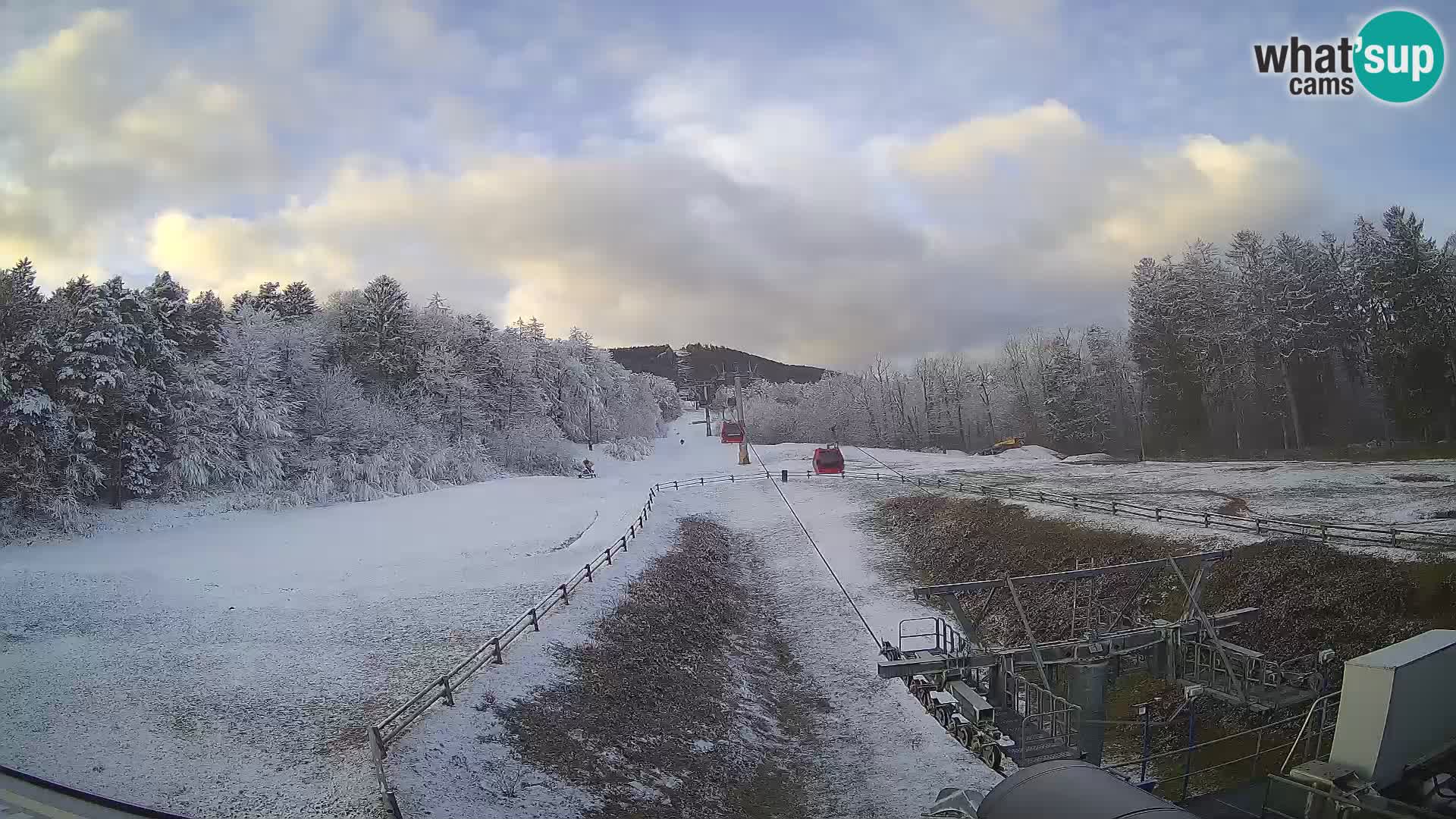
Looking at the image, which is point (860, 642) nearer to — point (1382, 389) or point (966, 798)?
point (966, 798)

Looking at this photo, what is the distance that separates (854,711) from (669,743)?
21.8 feet

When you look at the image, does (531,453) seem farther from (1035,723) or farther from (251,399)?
(1035,723)

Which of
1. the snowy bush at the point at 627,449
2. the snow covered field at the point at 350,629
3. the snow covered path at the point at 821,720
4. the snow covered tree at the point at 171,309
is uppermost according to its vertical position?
the snow covered tree at the point at 171,309

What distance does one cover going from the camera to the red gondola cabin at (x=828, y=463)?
55906 mm

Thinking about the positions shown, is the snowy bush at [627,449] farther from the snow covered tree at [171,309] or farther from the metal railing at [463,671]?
the metal railing at [463,671]

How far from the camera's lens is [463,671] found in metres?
17.3

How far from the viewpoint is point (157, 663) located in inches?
709

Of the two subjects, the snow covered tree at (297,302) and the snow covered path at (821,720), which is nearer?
the snow covered path at (821,720)

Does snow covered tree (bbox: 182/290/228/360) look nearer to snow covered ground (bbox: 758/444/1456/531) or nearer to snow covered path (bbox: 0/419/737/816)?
snow covered path (bbox: 0/419/737/816)

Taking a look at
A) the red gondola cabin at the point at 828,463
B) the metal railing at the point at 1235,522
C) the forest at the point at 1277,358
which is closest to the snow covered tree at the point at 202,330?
the red gondola cabin at the point at 828,463

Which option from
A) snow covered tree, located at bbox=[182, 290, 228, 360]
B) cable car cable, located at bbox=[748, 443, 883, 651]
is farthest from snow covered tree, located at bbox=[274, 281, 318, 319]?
cable car cable, located at bbox=[748, 443, 883, 651]

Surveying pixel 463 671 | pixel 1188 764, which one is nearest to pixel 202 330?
pixel 463 671

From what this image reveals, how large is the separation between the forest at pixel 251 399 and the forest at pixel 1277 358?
5169 centimetres

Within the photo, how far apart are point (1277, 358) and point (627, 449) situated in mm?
58754
